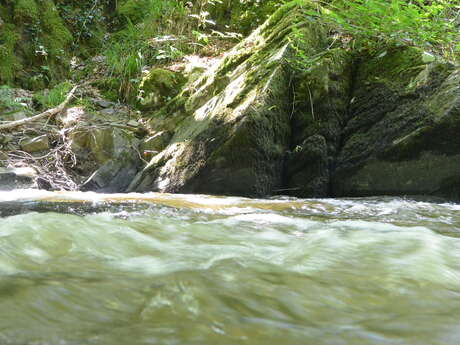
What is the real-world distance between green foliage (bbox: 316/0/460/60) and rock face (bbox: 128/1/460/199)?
20 cm

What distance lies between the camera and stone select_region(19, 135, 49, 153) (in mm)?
6105

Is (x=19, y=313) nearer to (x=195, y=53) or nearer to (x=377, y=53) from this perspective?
(x=377, y=53)

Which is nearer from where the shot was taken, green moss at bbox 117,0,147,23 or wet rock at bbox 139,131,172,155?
wet rock at bbox 139,131,172,155

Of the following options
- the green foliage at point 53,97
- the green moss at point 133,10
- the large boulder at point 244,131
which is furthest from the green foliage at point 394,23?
the green moss at point 133,10

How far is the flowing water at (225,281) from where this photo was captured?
0.95 m

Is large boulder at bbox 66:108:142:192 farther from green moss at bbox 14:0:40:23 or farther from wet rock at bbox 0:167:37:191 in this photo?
green moss at bbox 14:0:40:23

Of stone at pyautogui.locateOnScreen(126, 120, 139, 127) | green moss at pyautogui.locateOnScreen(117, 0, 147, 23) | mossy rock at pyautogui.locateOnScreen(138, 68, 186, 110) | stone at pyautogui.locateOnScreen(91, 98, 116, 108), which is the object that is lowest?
stone at pyautogui.locateOnScreen(126, 120, 139, 127)

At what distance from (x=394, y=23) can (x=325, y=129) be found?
56.4 inches

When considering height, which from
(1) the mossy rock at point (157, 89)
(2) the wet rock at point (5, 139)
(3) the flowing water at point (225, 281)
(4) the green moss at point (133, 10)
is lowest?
(3) the flowing water at point (225, 281)

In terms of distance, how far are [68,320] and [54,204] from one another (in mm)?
2593

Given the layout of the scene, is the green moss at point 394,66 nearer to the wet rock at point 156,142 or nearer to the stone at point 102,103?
the wet rock at point 156,142

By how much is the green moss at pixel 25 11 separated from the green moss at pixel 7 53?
11.6 inches

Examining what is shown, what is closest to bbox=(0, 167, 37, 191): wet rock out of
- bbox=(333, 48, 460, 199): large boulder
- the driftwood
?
the driftwood

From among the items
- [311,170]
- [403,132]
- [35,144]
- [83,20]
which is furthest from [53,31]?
[403,132]
